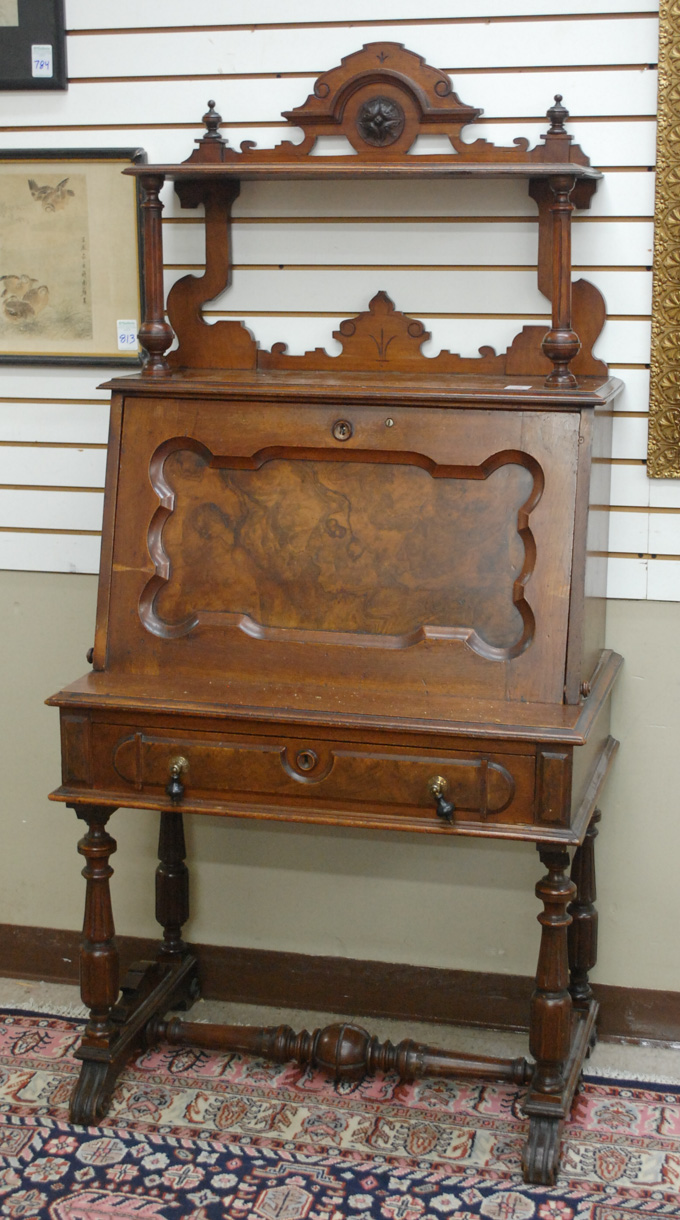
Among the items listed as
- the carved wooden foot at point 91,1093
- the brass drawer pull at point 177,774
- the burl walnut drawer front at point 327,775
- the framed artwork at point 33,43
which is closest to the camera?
the burl walnut drawer front at point 327,775

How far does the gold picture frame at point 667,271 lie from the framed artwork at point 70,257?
1.19 m

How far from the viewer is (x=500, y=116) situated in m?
2.85

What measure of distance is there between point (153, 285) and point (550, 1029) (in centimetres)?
181

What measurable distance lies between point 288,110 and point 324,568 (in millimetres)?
1100

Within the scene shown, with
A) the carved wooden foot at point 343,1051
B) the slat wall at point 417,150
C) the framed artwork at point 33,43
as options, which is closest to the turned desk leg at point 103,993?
the carved wooden foot at point 343,1051

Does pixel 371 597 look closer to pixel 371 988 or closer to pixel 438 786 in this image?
pixel 438 786

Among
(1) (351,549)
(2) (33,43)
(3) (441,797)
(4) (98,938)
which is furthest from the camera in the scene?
(2) (33,43)

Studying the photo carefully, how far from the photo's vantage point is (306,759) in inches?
99.1

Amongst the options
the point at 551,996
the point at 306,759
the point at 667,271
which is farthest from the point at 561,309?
the point at 551,996

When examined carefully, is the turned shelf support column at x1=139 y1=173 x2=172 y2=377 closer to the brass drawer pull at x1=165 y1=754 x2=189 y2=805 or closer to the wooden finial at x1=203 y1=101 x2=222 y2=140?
the wooden finial at x1=203 y1=101 x2=222 y2=140

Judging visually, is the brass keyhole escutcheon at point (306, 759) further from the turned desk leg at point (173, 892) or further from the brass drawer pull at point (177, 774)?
the turned desk leg at point (173, 892)

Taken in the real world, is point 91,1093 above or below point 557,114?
below

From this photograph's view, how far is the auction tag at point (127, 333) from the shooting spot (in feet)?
10.2

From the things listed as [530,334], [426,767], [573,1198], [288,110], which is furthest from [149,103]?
[573,1198]
